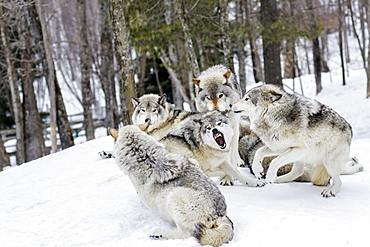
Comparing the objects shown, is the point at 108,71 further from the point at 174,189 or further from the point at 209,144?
the point at 174,189

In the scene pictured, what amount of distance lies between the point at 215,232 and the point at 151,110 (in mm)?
3783

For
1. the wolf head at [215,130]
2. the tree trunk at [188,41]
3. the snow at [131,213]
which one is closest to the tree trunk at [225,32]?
the tree trunk at [188,41]

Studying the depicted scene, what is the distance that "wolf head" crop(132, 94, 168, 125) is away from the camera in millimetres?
6863

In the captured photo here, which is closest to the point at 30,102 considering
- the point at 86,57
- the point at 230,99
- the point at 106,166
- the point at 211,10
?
the point at 86,57

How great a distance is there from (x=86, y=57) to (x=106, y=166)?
12.3 m

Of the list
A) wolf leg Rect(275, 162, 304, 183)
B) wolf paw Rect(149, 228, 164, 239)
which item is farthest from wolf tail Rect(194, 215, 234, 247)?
wolf leg Rect(275, 162, 304, 183)

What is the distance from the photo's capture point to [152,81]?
24.6 meters

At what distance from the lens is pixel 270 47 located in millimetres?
14094

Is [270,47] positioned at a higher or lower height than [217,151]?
higher

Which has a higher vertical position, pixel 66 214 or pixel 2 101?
pixel 2 101

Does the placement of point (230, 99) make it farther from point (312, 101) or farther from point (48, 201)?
point (48, 201)

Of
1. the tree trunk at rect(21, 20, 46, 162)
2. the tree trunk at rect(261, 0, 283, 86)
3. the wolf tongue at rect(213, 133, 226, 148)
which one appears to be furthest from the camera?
the tree trunk at rect(21, 20, 46, 162)

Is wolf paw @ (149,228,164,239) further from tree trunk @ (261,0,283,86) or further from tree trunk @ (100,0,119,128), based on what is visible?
tree trunk @ (100,0,119,128)

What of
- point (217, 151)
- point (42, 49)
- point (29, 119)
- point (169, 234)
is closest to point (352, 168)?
point (217, 151)
